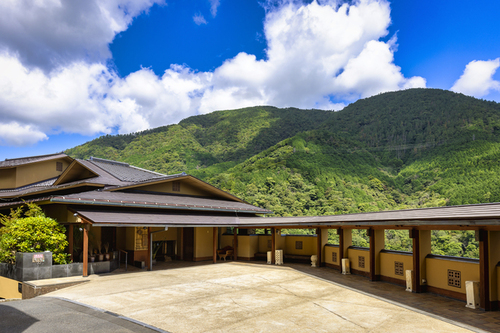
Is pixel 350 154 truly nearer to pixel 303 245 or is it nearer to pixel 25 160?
pixel 303 245

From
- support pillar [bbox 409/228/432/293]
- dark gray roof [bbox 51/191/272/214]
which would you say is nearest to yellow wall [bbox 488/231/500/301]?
support pillar [bbox 409/228/432/293]

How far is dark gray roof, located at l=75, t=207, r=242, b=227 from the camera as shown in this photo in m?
14.2

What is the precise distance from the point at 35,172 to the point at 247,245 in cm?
1708

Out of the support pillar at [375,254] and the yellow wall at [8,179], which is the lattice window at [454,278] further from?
the yellow wall at [8,179]

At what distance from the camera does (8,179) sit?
24.1 meters

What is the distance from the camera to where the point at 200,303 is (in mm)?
10242

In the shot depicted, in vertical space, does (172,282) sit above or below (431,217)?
below

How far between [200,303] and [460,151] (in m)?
62.3

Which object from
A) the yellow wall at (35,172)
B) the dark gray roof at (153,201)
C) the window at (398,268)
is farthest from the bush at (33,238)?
the window at (398,268)

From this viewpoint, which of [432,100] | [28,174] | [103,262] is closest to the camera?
[103,262]

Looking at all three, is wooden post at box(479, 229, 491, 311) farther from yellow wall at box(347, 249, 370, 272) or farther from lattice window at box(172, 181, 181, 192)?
lattice window at box(172, 181, 181, 192)

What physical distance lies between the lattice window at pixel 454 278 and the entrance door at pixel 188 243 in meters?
13.9

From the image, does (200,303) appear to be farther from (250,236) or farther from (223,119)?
(223,119)

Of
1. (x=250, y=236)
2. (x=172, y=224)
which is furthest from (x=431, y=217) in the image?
(x=250, y=236)
